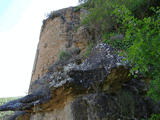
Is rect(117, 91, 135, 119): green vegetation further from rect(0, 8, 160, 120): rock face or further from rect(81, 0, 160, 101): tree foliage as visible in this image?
rect(81, 0, 160, 101): tree foliage

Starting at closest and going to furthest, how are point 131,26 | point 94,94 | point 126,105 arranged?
1. point 131,26
2. point 126,105
3. point 94,94

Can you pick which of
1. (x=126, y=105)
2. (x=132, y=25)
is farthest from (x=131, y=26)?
(x=126, y=105)

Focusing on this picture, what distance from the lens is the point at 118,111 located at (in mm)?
5039

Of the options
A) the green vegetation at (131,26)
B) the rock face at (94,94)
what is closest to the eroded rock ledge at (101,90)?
the rock face at (94,94)

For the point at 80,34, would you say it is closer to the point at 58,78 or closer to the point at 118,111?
the point at 58,78

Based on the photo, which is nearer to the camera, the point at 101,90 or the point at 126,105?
the point at 126,105

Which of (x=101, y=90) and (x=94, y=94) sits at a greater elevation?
(x=101, y=90)

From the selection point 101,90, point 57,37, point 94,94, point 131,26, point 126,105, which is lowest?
point 126,105

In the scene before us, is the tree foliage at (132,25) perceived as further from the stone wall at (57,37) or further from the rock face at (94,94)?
the stone wall at (57,37)

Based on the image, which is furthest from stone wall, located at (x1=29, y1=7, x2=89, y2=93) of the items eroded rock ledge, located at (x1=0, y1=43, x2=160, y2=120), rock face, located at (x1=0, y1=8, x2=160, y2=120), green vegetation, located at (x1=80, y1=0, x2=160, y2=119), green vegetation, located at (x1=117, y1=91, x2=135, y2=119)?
green vegetation, located at (x1=117, y1=91, x2=135, y2=119)

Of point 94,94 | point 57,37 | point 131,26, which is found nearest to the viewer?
point 131,26

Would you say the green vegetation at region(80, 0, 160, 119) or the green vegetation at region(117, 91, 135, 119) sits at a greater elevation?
the green vegetation at region(80, 0, 160, 119)

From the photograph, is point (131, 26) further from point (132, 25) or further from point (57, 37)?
point (57, 37)

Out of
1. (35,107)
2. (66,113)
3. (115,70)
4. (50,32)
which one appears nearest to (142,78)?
(115,70)
